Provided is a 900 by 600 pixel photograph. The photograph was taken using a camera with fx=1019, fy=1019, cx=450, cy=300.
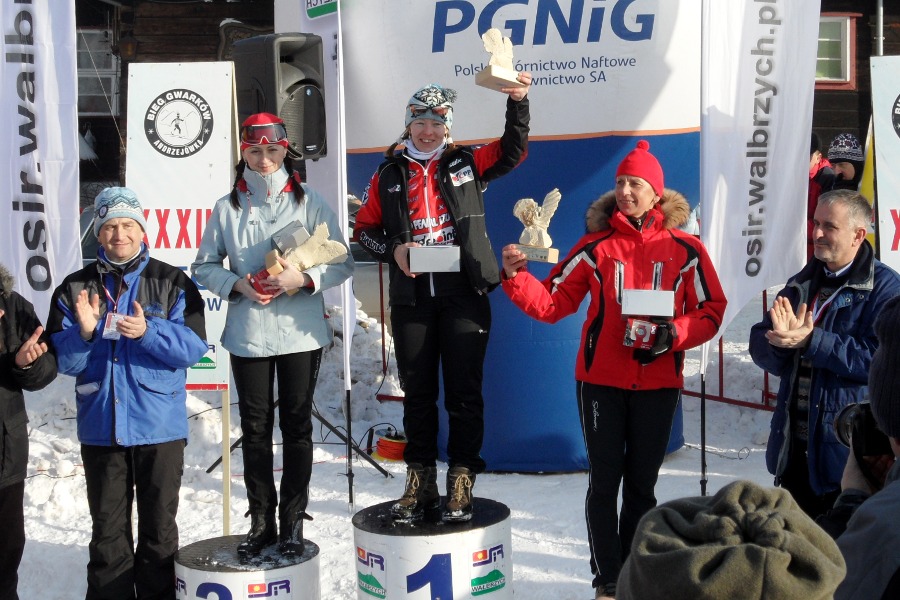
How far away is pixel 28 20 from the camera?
17.8 feet

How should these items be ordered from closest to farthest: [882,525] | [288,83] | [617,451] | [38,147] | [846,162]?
[882,525] → [617,451] → [38,147] → [288,83] → [846,162]

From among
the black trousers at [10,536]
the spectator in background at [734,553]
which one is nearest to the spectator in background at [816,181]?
the black trousers at [10,536]

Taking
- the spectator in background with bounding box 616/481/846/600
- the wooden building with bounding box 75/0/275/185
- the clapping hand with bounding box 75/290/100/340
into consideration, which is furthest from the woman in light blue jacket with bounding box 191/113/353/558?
the wooden building with bounding box 75/0/275/185

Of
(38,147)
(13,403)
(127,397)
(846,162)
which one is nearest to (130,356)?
(127,397)

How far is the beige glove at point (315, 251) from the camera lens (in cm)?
392

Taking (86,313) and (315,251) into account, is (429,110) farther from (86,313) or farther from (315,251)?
(86,313)

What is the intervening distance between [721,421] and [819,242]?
3.74 metres

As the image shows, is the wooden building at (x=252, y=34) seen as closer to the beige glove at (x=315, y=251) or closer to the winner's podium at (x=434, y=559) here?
the beige glove at (x=315, y=251)

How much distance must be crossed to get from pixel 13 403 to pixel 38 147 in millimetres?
2016

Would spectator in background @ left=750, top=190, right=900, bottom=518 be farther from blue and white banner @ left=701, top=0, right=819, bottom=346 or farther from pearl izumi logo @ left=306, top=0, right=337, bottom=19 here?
pearl izumi logo @ left=306, top=0, right=337, bottom=19

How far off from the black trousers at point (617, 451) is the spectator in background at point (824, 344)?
1.41 feet

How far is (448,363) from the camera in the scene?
3.98 meters

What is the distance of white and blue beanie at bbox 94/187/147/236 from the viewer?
13.0 feet

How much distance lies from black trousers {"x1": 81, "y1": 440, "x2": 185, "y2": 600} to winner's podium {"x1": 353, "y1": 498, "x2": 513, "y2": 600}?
0.75 m
